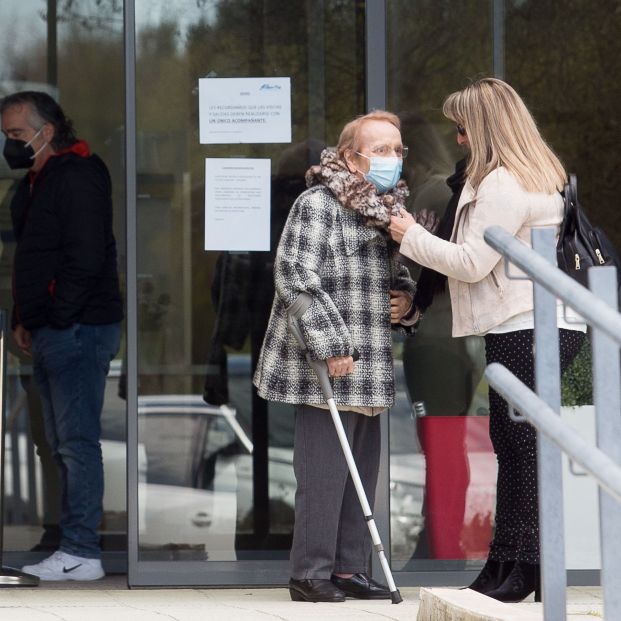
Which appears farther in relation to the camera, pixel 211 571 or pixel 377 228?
pixel 211 571

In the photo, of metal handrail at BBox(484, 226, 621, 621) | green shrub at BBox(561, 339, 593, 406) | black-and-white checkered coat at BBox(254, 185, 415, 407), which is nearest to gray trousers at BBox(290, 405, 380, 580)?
black-and-white checkered coat at BBox(254, 185, 415, 407)

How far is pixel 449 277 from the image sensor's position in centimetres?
494

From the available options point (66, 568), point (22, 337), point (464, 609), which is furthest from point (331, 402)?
point (22, 337)

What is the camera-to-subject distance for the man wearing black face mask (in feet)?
19.2

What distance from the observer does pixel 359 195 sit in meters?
5.00

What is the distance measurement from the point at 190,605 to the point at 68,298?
1.44 metres

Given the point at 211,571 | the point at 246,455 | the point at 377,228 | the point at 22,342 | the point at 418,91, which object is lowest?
the point at 211,571

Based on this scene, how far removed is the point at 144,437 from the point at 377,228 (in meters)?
1.43

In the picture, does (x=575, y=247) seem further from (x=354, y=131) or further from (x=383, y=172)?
(x=354, y=131)

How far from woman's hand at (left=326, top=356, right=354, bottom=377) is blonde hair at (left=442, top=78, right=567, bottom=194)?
76 centimetres

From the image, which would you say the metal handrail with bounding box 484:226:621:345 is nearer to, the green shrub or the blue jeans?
the green shrub

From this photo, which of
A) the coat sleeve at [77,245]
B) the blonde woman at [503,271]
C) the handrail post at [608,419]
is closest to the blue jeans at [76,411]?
the coat sleeve at [77,245]

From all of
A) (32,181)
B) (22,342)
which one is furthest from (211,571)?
(32,181)

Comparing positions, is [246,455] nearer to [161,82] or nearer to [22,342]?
[22,342]
